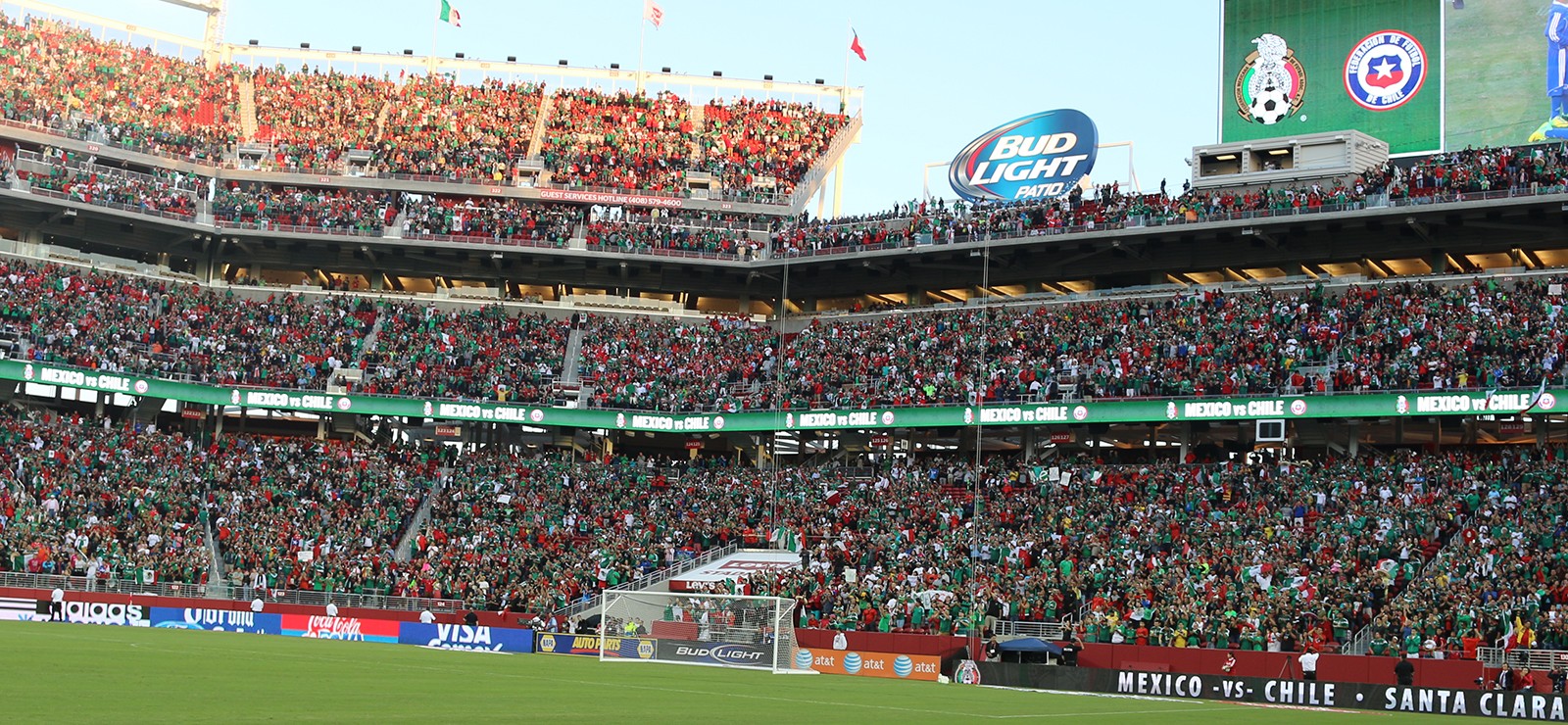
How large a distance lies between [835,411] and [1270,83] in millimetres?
20210

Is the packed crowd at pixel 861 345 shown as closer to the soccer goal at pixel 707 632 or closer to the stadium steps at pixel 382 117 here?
the soccer goal at pixel 707 632

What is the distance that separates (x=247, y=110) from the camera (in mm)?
71750

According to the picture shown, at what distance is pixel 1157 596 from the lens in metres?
38.0

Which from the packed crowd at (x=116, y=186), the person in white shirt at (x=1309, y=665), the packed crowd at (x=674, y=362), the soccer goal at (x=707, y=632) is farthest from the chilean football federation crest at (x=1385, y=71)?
the packed crowd at (x=116, y=186)

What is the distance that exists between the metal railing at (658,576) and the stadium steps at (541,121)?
28199 millimetres

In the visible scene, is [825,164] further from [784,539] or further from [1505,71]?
[1505,71]

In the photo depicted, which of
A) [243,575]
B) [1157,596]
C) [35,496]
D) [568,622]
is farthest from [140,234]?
[1157,596]

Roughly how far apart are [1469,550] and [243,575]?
109ft

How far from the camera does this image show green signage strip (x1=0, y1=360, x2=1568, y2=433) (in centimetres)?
4284

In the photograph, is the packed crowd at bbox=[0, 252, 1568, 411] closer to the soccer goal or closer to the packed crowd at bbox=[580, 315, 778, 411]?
the packed crowd at bbox=[580, 315, 778, 411]

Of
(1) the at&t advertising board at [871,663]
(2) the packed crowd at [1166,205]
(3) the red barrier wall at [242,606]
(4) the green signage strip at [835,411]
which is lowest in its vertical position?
(1) the at&t advertising board at [871,663]

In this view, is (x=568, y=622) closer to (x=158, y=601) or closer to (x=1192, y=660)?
(x=158, y=601)

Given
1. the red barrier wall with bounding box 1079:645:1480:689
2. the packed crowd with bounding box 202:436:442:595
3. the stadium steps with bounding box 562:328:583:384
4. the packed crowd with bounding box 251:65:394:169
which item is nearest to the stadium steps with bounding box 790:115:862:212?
the stadium steps with bounding box 562:328:583:384

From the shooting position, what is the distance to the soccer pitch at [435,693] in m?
16.2
